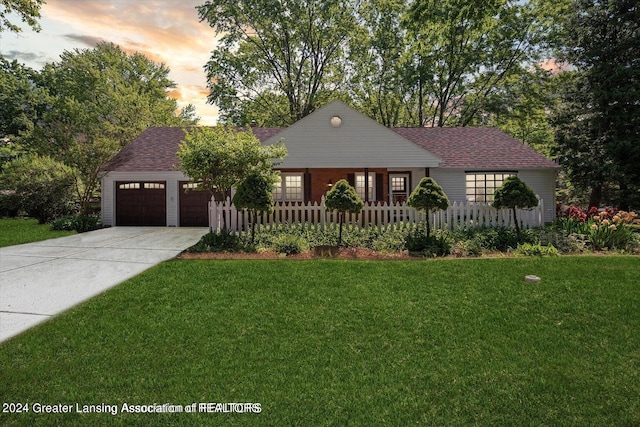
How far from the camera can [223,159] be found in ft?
40.3

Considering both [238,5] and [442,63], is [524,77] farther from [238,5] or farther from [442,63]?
[238,5]

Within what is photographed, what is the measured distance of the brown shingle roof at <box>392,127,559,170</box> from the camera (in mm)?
18578

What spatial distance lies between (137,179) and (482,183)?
1906 centimetres

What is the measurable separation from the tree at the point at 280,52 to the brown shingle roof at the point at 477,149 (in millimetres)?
13476

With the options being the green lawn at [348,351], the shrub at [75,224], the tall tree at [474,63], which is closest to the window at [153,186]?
the shrub at [75,224]

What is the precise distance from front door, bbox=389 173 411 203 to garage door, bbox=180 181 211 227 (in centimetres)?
1037

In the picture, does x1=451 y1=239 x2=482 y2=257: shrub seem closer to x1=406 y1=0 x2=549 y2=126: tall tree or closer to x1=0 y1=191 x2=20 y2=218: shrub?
x1=406 y1=0 x2=549 y2=126: tall tree

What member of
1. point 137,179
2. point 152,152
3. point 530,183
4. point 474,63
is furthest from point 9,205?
point 474,63

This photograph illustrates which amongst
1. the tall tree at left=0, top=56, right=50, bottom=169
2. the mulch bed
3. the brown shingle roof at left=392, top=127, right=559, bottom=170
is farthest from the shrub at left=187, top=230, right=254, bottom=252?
the tall tree at left=0, top=56, right=50, bottom=169

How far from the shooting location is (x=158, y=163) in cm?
1894

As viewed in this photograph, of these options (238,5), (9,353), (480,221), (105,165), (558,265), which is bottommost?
(9,353)

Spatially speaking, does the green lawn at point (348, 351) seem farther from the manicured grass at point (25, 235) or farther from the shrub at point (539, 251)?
the manicured grass at point (25, 235)

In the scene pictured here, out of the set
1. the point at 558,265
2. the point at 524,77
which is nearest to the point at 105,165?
the point at 558,265

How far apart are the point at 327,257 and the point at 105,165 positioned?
16.0m
